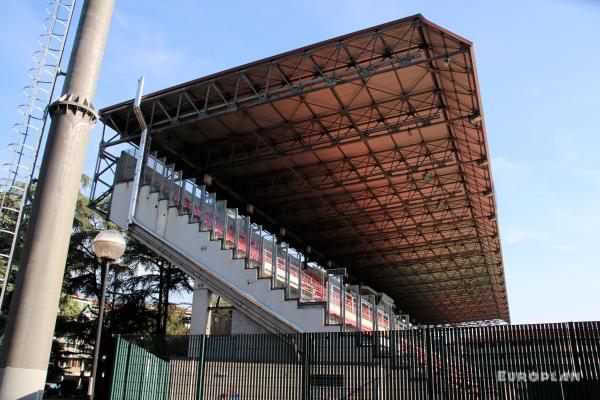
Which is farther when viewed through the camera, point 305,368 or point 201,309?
point 201,309

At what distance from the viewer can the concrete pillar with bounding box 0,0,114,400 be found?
296 inches

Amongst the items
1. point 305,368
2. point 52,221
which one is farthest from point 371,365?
point 52,221

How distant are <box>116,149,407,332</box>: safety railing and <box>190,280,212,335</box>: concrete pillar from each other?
201 centimetres

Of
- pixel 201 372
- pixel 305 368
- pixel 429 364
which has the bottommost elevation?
pixel 201 372

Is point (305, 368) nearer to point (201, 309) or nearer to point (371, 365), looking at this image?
point (371, 365)

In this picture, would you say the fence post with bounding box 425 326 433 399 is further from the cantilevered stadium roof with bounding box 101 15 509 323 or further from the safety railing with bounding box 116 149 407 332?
the cantilevered stadium roof with bounding box 101 15 509 323

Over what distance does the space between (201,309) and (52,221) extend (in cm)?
1306

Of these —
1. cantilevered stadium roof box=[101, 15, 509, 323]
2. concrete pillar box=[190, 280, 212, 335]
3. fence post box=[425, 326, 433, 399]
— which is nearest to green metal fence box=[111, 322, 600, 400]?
fence post box=[425, 326, 433, 399]

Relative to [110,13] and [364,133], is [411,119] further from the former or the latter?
[110,13]

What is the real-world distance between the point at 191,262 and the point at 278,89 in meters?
7.44

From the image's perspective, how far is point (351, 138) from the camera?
23797 mm

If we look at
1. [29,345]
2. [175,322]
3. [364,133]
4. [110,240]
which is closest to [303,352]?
[110,240]

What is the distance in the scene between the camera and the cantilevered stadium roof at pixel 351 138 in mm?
18922

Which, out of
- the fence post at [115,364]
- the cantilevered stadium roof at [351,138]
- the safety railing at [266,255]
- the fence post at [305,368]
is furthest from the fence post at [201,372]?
the cantilevered stadium roof at [351,138]
